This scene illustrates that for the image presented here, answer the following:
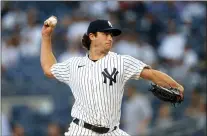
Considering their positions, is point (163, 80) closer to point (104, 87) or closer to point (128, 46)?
point (104, 87)

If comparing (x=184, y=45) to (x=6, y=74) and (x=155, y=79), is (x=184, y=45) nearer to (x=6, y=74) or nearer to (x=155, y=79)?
(x=6, y=74)

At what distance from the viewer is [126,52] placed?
35.3ft

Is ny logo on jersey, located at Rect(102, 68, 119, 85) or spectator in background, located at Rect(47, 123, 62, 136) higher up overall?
ny logo on jersey, located at Rect(102, 68, 119, 85)

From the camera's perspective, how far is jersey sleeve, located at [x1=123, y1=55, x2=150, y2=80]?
5418mm

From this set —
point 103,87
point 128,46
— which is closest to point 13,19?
point 128,46

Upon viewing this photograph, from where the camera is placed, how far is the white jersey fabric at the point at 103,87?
5.43 metres

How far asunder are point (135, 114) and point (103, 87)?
172 inches

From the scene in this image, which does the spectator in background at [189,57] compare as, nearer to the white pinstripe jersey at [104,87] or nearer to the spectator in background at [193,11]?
the spectator in background at [193,11]

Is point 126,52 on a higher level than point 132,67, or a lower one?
lower

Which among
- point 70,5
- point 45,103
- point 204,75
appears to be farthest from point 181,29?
point 45,103

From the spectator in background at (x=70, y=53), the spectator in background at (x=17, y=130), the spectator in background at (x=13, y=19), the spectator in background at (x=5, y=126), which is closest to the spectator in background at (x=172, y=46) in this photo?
the spectator in background at (x=70, y=53)

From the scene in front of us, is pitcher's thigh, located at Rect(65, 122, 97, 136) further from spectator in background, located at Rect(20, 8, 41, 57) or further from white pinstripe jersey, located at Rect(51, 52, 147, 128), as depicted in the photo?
spectator in background, located at Rect(20, 8, 41, 57)

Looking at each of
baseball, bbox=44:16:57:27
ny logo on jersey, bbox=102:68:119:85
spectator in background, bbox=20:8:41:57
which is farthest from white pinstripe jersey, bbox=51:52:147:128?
spectator in background, bbox=20:8:41:57

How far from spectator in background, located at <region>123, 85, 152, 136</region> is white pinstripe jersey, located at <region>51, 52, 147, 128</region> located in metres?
4.21
